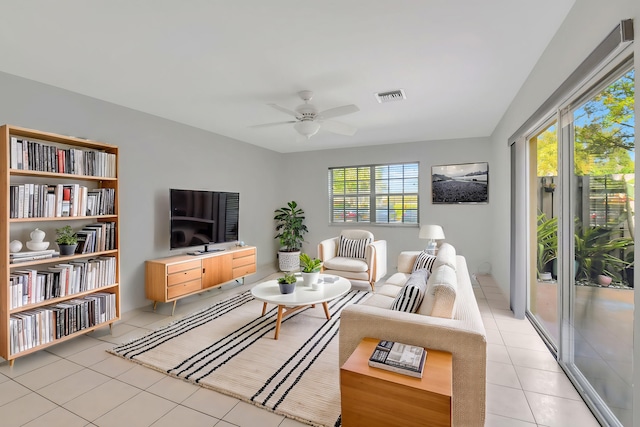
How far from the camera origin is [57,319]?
101 inches

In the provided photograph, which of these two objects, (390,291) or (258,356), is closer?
(258,356)

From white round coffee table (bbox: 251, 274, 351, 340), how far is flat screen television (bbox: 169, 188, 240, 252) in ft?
4.64

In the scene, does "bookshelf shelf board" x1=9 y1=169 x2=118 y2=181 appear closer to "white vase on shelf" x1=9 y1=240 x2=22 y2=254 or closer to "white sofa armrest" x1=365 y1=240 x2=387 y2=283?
"white vase on shelf" x1=9 y1=240 x2=22 y2=254

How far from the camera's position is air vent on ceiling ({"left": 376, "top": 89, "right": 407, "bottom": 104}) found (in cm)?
302

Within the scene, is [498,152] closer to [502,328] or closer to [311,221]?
[502,328]

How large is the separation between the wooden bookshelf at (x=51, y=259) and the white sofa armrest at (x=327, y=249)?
272 cm

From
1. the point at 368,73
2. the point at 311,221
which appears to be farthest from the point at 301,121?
the point at 311,221

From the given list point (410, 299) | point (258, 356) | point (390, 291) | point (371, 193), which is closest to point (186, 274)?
point (258, 356)

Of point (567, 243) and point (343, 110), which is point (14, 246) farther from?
point (567, 243)

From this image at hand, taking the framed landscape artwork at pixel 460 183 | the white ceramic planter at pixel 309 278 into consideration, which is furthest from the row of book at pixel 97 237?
the framed landscape artwork at pixel 460 183

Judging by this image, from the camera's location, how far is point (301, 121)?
3.15 metres

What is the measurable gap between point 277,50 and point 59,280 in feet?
9.10

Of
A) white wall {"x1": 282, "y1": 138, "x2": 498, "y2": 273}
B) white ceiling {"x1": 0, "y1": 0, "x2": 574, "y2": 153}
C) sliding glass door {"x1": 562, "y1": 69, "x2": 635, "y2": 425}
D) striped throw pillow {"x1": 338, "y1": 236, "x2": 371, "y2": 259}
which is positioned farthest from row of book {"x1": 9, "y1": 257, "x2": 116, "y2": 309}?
sliding glass door {"x1": 562, "y1": 69, "x2": 635, "y2": 425}

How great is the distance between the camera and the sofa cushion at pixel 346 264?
174 inches
